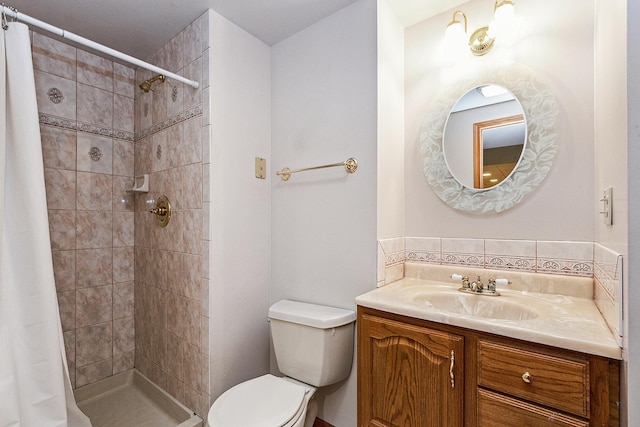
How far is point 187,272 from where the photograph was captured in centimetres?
173

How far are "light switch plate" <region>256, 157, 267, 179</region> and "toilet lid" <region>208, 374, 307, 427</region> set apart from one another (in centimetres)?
111

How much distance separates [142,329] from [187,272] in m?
0.78

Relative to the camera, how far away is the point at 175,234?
5.98 feet

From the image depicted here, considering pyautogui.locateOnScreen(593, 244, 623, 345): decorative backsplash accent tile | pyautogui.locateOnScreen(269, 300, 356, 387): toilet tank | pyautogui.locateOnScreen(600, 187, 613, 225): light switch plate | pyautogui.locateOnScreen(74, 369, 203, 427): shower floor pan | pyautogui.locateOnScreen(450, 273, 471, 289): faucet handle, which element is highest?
pyautogui.locateOnScreen(600, 187, 613, 225): light switch plate

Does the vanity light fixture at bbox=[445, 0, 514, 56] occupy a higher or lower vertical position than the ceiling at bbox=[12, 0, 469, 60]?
lower

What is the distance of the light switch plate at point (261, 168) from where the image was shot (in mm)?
1850

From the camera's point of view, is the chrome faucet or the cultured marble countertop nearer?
the cultured marble countertop

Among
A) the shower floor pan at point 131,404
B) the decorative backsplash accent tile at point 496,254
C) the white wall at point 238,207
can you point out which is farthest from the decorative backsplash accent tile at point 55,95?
the decorative backsplash accent tile at point 496,254

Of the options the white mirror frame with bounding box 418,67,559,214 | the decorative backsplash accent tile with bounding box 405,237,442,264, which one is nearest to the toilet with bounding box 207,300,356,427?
the decorative backsplash accent tile with bounding box 405,237,442,264

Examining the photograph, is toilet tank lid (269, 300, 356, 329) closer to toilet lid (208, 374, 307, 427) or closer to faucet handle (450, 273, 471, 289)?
toilet lid (208, 374, 307, 427)

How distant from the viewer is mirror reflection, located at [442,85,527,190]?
56.4 inches

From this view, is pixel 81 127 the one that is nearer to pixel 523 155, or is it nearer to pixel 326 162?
pixel 326 162

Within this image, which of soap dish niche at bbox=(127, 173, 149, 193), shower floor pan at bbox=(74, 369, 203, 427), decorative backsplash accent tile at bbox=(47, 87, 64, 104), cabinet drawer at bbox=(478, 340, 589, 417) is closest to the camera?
cabinet drawer at bbox=(478, 340, 589, 417)

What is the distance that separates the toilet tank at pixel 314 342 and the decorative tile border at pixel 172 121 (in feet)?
3.81
